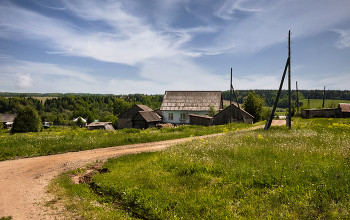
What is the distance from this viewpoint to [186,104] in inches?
1956

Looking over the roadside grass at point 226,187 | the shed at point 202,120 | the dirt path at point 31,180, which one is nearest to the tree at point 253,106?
the shed at point 202,120

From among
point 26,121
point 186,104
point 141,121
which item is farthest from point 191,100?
point 26,121

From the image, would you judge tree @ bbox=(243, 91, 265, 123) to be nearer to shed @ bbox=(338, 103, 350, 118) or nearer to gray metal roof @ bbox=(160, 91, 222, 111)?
gray metal roof @ bbox=(160, 91, 222, 111)

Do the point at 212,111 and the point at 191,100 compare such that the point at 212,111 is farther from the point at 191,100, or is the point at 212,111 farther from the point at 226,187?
the point at 226,187

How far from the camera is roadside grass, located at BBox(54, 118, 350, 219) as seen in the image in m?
5.51

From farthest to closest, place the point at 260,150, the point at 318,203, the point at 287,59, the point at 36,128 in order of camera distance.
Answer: the point at 36,128
the point at 287,59
the point at 260,150
the point at 318,203

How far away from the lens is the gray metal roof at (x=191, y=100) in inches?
1923

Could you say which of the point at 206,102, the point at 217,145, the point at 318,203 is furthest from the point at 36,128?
the point at 318,203

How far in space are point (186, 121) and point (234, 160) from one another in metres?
39.7

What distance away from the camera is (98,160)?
1105 cm

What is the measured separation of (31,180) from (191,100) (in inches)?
1715

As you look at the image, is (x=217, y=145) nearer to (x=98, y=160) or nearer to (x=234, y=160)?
(x=234, y=160)

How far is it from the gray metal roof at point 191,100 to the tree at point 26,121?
85.1 ft

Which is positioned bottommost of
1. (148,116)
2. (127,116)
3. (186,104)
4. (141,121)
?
(127,116)
